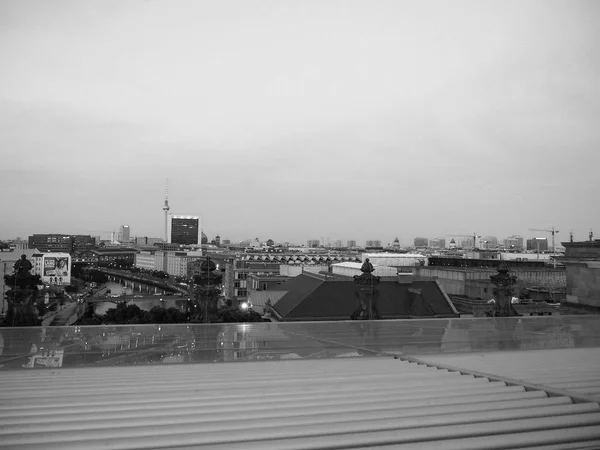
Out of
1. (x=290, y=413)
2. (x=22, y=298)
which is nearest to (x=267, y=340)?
(x=290, y=413)

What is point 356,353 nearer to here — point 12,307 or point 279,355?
point 279,355

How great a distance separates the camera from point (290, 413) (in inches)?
120

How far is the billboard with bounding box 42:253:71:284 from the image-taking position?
109m

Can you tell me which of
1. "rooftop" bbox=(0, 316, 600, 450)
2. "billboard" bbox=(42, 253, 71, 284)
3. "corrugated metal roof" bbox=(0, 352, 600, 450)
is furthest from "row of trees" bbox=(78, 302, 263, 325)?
"billboard" bbox=(42, 253, 71, 284)

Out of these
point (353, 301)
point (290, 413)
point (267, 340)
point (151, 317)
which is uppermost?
point (290, 413)

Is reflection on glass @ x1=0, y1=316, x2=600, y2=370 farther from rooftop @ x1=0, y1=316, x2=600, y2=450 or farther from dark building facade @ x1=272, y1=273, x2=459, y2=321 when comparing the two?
dark building facade @ x1=272, y1=273, x2=459, y2=321

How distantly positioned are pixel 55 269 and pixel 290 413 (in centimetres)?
12234

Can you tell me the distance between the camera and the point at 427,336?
709 cm

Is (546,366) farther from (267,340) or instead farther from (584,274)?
(584,274)

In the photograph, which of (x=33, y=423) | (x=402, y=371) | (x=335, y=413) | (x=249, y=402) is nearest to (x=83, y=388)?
(x=33, y=423)

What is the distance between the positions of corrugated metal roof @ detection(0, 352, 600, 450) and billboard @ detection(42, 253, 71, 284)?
4665 inches

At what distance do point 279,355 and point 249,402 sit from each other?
2520 millimetres

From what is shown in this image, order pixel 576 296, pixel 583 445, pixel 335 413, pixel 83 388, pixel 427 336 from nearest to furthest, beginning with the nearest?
pixel 583 445, pixel 335 413, pixel 83 388, pixel 427 336, pixel 576 296

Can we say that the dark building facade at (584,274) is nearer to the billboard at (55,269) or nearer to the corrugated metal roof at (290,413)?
the corrugated metal roof at (290,413)
